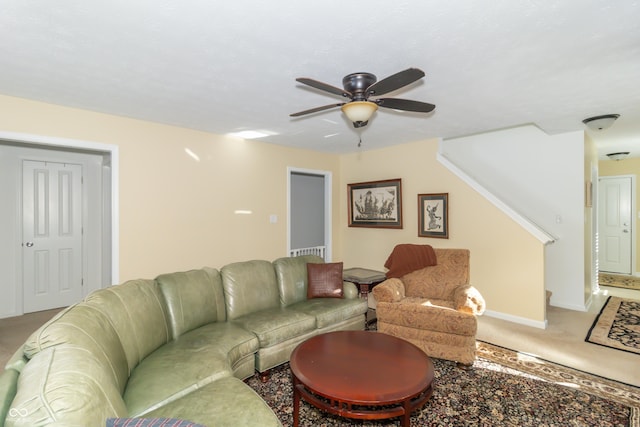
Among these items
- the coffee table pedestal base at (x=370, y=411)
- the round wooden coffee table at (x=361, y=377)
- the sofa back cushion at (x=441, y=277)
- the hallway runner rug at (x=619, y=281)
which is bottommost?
the hallway runner rug at (x=619, y=281)

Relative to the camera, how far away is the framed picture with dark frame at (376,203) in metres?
5.15

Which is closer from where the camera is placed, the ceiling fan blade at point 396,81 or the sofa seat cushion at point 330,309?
the ceiling fan blade at point 396,81

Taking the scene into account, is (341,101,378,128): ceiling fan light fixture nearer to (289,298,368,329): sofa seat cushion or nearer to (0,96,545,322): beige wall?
(289,298,368,329): sofa seat cushion

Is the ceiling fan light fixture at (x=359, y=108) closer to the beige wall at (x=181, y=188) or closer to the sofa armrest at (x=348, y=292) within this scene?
the sofa armrest at (x=348, y=292)

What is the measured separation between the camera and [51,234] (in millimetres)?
4531

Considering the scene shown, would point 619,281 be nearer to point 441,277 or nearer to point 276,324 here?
point 441,277

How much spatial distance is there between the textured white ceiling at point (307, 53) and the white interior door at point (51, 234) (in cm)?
199

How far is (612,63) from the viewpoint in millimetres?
2320

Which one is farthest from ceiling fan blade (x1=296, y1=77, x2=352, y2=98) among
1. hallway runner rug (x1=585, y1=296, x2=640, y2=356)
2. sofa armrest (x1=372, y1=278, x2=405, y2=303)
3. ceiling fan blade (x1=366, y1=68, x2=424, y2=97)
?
Answer: hallway runner rug (x1=585, y1=296, x2=640, y2=356)

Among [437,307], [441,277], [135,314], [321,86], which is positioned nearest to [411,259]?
[441,277]

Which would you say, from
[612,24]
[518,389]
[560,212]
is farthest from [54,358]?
[560,212]

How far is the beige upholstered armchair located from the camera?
285cm

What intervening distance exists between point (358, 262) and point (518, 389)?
3422mm

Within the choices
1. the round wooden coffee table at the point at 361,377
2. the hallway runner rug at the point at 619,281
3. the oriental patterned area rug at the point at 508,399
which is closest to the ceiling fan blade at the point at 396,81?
the round wooden coffee table at the point at 361,377
